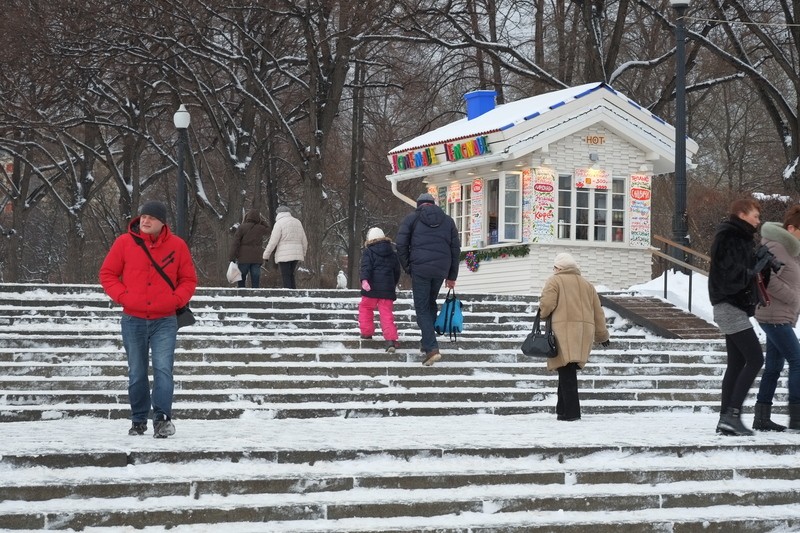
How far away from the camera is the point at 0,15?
2708 cm

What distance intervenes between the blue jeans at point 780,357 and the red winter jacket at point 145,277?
486cm

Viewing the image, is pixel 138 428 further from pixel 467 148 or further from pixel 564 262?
pixel 467 148

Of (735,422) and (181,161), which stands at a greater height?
(181,161)

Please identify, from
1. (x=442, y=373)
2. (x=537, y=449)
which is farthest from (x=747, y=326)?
(x=442, y=373)

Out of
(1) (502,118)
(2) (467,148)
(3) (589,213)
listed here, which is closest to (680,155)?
(3) (589,213)

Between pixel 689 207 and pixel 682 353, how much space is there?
15.7m

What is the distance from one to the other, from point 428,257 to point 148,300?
5188 millimetres

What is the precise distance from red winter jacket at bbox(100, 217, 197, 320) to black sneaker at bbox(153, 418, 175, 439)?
0.83 meters

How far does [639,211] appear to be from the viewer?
23.6 metres

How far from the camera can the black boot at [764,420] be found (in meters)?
10.7

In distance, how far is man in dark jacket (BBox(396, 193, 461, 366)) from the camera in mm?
14211

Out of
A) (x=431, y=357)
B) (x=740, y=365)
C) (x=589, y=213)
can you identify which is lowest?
(x=431, y=357)

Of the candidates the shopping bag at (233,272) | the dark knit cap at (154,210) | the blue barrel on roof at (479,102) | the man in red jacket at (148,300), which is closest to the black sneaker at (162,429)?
the man in red jacket at (148,300)

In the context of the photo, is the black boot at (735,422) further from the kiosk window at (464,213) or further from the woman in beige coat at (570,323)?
the kiosk window at (464,213)
